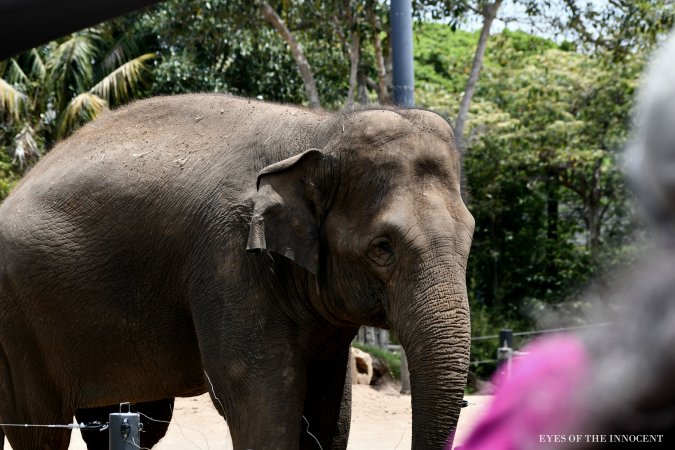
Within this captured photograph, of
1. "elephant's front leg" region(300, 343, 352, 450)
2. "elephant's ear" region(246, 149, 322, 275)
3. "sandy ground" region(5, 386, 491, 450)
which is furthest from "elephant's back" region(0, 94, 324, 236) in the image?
"sandy ground" region(5, 386, 491, 450)

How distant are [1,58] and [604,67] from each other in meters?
18.5

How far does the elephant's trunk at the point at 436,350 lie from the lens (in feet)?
16.4

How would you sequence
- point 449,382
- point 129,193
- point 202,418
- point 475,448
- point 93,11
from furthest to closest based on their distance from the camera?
point 202,418, point 129,193, point 449,382, point 93,11, point 475,448

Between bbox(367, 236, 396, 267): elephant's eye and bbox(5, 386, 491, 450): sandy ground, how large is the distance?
3.54 m

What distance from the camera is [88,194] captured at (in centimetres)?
612

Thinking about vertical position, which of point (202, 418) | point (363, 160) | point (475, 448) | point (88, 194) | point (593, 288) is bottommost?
point (202, 418)

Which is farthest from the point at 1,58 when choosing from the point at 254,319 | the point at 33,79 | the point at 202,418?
the point at 33,79

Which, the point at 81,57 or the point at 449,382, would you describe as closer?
the point at 449,382

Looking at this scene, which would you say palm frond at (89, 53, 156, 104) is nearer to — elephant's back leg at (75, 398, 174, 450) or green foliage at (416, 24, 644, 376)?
green foliage at (416, 24, 644, 376)

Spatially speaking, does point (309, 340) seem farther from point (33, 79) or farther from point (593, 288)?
point (33, 79)

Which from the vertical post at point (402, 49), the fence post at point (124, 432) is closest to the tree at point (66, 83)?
the vertical post at point (402, 49)

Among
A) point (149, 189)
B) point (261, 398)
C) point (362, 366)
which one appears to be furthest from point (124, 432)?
point (362, 366)

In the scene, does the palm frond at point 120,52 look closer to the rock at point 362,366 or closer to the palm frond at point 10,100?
the palm frond at point 10,100

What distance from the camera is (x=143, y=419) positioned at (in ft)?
23.5
